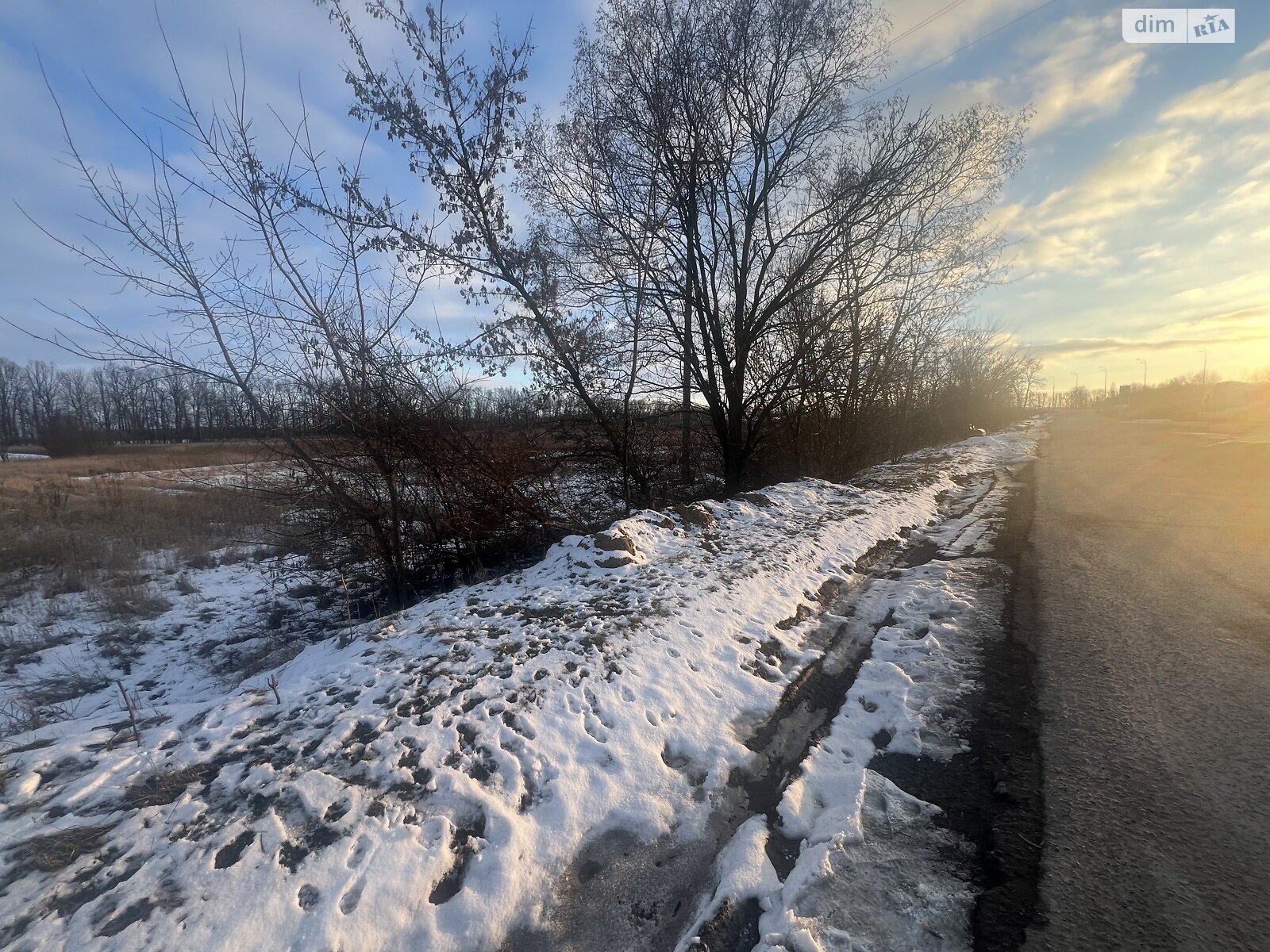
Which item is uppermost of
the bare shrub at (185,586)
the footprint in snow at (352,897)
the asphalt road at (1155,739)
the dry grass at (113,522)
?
the dry grass at (113,522)

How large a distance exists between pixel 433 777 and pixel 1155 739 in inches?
150

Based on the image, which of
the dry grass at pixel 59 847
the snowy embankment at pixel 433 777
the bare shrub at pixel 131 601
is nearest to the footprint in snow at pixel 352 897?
the snowy embankment at pixel 433 777

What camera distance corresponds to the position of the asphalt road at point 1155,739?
83.2 inches

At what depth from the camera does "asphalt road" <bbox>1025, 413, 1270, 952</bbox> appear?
6.93 feet

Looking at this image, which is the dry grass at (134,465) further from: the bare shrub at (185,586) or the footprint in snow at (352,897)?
the footprint in snow at (352,897)

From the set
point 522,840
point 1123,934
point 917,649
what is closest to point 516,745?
point 522,840

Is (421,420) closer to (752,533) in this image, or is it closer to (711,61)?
(752,533)

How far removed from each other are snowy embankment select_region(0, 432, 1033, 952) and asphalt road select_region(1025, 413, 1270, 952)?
2.48 ft

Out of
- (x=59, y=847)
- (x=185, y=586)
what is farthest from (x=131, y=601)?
(x=59, y=847)

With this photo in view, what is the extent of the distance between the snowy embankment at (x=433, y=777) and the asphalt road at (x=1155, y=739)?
757 millimetres

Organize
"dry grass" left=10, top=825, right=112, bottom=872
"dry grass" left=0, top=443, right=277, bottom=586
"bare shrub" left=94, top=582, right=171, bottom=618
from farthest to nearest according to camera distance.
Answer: "dry grass" left=0, top=443, right=277, bottom=586 → "bare shrub" left=94, top=582, right=171, bottom=618 → "dry grass" left=10, top=825, right=112, bottom=872

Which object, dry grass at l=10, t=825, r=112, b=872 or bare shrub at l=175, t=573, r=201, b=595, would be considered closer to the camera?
dry grass at l=10, t=825, r=112, b=872

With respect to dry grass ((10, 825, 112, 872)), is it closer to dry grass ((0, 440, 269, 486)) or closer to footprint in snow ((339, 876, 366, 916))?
footprint in snow ((339, 876, 366, 916))

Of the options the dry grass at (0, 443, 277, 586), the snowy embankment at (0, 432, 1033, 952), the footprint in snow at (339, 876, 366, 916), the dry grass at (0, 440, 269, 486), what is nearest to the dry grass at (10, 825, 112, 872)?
the snowy embankment at (0, 432, 1033, 952)
